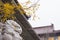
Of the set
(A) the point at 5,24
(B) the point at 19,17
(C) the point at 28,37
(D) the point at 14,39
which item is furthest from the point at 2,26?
(C) the point at 28,37

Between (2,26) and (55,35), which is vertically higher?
(2,26)

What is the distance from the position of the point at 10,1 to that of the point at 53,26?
372 inches

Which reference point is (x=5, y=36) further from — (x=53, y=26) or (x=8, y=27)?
(x=53, y=26)

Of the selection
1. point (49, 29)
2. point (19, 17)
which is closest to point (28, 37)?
point (19, 17)

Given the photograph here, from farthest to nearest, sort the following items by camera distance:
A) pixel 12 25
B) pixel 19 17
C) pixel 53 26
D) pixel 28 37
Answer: pixel 53 26, pixel 28 37, pixel 19 17, pixel 12 25

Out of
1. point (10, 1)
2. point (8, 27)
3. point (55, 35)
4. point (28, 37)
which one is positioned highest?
point (10, 1)

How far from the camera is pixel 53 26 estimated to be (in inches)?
551

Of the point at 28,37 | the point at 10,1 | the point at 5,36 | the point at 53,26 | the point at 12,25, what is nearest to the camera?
the point at 5,36

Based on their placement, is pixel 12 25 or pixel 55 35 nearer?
pixel 12 25

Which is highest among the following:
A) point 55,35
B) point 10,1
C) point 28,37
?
point 10,1

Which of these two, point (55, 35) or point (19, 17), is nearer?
point (19, 17)

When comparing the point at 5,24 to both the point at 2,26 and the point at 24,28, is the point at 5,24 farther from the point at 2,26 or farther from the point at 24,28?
the point at 24,28

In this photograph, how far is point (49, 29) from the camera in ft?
46.0

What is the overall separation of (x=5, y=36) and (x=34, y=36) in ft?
9.90
